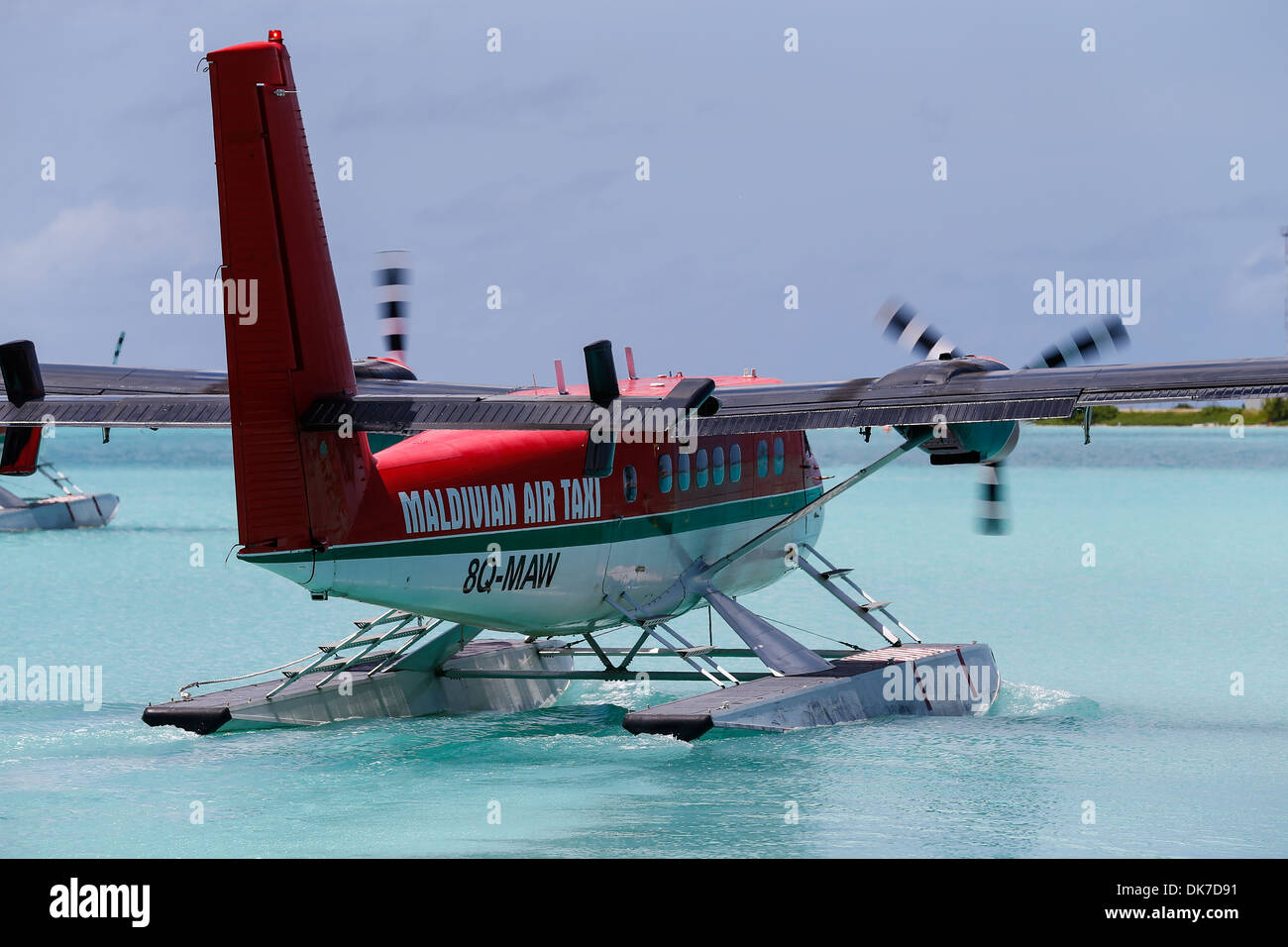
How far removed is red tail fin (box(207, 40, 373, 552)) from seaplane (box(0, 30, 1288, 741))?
16mm

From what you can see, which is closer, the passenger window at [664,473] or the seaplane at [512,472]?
the seaplane at [512,472]

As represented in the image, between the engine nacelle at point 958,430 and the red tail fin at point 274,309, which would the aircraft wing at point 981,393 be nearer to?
the engine nacelle at point 958,430

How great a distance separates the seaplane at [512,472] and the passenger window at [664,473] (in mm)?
26

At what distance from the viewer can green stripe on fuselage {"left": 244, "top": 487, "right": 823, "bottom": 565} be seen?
1031 cm

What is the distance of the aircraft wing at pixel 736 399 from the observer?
994 centimetres

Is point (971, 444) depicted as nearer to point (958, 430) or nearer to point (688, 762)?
point (958, 430)

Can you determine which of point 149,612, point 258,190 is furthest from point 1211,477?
point 258,190

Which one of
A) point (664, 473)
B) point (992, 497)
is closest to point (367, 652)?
point (664, 473)

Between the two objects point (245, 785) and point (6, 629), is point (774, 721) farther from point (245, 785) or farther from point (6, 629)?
point (6, 629)

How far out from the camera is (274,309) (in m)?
9.73

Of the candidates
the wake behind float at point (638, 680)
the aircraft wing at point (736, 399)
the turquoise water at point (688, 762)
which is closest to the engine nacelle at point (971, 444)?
the aircraft wing at point (736, 399)

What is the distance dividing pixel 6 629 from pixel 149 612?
2423 mm

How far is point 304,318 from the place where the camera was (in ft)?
32.4

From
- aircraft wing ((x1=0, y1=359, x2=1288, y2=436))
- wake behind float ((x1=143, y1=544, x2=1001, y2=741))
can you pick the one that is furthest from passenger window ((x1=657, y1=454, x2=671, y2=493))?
wake behind float ((x1=143, y1=544, x2=1001, y2=741))
